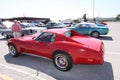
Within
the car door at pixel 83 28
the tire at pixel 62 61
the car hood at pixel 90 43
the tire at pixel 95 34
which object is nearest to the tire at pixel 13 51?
the tire at pixel 62 61

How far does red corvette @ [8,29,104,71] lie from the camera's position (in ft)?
15.0

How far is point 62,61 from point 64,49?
44cm

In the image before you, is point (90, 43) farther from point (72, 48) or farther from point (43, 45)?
point (43, 45)

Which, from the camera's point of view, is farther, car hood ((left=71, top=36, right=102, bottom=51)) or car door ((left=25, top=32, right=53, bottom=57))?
car door ((left=25, top=32, right=53, bottom=57))

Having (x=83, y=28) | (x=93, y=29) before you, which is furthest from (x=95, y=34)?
(x=83, y=28)

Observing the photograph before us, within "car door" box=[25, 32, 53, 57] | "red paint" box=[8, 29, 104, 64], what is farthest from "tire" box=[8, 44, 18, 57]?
"car door" box=[25, 32, 53, 57]

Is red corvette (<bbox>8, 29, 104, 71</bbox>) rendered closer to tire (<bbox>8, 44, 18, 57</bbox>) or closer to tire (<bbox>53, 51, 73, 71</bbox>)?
tire (<bbox>53, 51, 73, 71</bbox>)

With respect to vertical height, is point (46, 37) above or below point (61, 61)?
above

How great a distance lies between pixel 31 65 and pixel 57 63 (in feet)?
3.56

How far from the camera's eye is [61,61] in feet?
16.5

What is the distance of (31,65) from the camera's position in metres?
5.65

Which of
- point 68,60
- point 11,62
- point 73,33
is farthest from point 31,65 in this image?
point 73,33

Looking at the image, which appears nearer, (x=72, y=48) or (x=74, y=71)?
(x=72, y=48)

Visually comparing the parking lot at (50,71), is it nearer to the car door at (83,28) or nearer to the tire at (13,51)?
the tire at (13,51)
